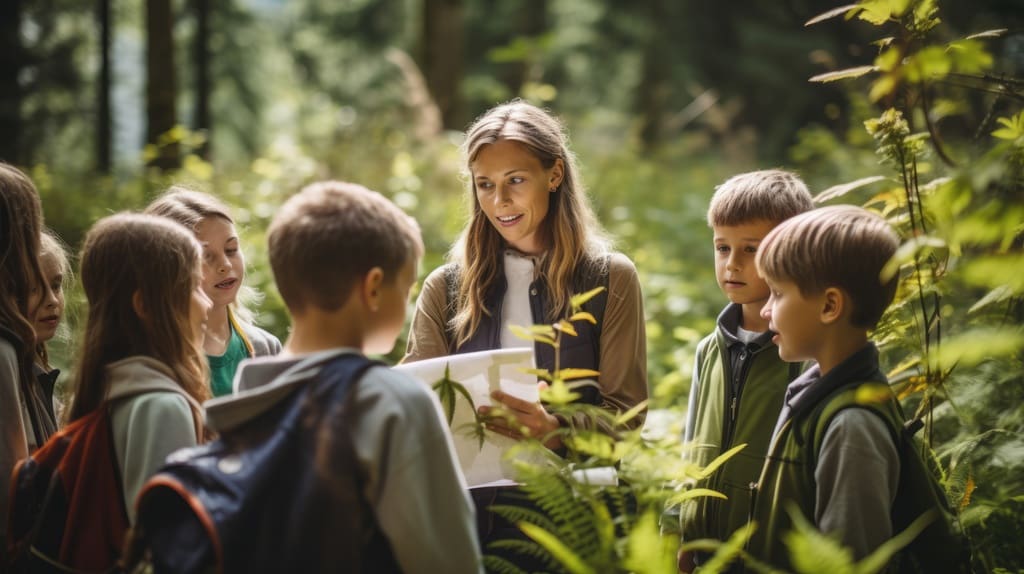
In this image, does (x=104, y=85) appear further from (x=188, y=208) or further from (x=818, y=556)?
(x=818, y=556)

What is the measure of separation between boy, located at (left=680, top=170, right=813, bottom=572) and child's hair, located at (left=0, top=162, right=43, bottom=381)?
2336mm

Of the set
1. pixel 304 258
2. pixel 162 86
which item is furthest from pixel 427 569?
pixel 162 86

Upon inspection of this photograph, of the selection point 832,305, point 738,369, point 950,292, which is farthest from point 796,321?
point 950,292

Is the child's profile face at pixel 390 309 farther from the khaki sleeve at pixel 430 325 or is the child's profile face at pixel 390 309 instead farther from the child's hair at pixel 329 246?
the khaki sleeve at pixel 430 325

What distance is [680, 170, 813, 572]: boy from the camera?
2834 mm

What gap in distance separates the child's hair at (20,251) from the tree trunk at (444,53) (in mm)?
9383

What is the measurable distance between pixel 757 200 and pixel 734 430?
33.7 inches

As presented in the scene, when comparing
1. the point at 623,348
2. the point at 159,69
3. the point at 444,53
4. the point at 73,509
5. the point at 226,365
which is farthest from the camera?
the point at 444,53

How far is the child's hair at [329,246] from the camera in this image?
2.02 meters

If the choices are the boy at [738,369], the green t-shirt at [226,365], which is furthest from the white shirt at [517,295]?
the green t-shirt at [226,365]

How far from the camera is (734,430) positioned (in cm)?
289

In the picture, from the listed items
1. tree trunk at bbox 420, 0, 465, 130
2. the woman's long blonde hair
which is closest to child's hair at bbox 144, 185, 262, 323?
the woman's long blonde hair

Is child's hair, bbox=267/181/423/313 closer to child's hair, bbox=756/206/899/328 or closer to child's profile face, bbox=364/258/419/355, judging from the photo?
child's profile face, bbox=364/258/419/355

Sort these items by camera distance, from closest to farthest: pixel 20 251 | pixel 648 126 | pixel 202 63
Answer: pixel 20 251
pixel 202 63
pixel 648 126
